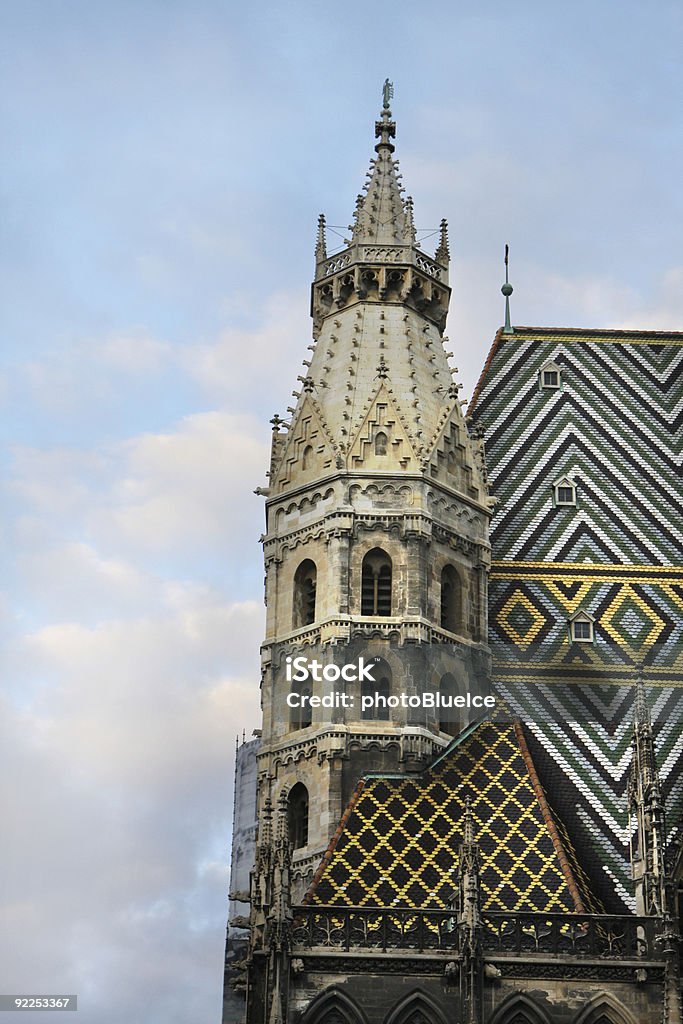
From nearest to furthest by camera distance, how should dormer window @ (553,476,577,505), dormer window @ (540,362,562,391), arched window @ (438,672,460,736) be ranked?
arched window @ (438,672,460,736)
dormer window @ (553,476,577,505)
dormer window @ (540,362,562,391)

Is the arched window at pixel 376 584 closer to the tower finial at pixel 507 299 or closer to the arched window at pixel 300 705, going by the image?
the arched window at pixel 300 705

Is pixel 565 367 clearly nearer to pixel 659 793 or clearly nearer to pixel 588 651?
pixel 588 651

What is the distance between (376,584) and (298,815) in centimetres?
365

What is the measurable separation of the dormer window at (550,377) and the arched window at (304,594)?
23.0ft

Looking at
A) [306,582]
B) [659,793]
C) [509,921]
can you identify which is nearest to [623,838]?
[659,793]

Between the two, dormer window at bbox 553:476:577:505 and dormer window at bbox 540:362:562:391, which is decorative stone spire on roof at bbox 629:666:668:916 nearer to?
dormer window at bbox 553:476:577:505

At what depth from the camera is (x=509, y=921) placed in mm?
24578

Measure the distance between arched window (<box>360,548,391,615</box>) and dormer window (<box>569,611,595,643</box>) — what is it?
3177 mm

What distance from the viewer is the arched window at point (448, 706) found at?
2877 cm

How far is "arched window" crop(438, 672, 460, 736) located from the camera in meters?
28.8

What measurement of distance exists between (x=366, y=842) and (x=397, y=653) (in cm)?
345

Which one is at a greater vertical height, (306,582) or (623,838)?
(306,582)

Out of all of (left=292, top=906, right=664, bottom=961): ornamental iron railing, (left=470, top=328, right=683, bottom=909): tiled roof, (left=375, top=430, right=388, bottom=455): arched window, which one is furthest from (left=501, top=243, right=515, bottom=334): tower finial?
(left=292, top=906, right=664, bottom=961): ornamental iron railing

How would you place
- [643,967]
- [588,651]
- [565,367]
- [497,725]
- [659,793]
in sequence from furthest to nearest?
[565,367] < [588,651] < [497,725] < [659,793] < [643,967]
